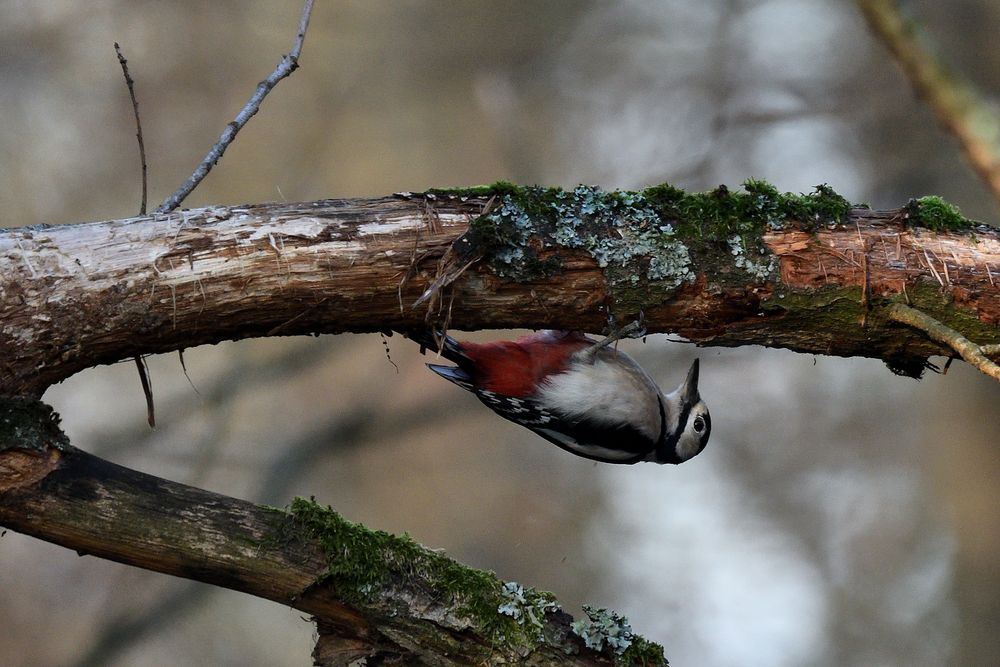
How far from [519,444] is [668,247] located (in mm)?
5990

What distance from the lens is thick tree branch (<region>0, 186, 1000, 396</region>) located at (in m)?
2.12

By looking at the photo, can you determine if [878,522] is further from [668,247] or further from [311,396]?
[668,247]

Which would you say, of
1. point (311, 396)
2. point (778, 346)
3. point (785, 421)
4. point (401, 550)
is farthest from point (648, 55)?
point (401, 550)

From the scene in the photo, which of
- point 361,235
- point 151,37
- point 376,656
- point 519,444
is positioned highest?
point 151,37

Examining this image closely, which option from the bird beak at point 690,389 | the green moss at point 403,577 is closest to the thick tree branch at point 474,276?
the green moss at point 403,577

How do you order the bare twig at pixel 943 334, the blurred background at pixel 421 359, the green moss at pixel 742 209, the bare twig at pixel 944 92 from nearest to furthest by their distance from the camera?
1. the bare twig at pixel 944 92
2. the bare twig at pixel 943 334
3. the green moss at pixel 742 209
4. the blurred background at pixel 421 359

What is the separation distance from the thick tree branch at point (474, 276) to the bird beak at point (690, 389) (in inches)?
38.9

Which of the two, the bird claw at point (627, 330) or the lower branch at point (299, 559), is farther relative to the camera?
the bird claw at point (627, 330)

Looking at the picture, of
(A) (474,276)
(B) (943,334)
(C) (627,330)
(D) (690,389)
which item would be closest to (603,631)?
(C) (627,330)

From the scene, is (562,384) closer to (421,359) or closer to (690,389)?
(690,389)

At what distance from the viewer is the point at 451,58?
7.34m

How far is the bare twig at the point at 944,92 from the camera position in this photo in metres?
1.57

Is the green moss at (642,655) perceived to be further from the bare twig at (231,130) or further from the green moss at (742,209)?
the bare twig at (231,130)

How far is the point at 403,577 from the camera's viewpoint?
7.38 ft
